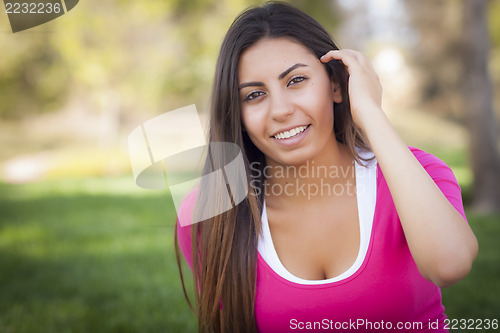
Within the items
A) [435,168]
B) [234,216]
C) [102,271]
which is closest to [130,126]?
[102,271]

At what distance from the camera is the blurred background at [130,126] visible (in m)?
3.73

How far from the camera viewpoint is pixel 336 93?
6.59 feet

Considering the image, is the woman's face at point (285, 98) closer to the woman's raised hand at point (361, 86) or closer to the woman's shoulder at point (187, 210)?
the woman's raised hand at point (361, 86)

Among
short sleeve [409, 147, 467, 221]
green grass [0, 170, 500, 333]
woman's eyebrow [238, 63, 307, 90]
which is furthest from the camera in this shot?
green grass [0, 170, 500, 333]

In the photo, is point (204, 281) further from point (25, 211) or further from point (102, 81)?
point (102, 81)

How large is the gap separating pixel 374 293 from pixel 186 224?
85 cm

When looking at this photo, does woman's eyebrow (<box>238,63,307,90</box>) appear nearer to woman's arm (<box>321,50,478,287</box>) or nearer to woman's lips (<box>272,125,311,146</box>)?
woman's lips (<box>272,125,311,146</box>)

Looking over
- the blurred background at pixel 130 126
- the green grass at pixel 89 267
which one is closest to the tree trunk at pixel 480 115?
the blurred background at pixel 130 126

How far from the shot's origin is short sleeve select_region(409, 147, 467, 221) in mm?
1623

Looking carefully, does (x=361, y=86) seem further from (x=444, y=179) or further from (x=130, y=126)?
(x=130, y=126)

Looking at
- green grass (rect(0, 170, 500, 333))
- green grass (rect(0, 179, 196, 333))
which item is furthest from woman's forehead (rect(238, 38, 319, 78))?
green grass (rect(0, 179, 196, 333))

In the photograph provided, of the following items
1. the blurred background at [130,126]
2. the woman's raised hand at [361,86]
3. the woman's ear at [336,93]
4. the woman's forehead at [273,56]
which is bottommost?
the blurred background at [130,126]

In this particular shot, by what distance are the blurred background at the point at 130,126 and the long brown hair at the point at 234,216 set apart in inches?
52.4

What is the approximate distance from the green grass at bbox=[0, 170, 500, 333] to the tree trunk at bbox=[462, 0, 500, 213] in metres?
0.75
